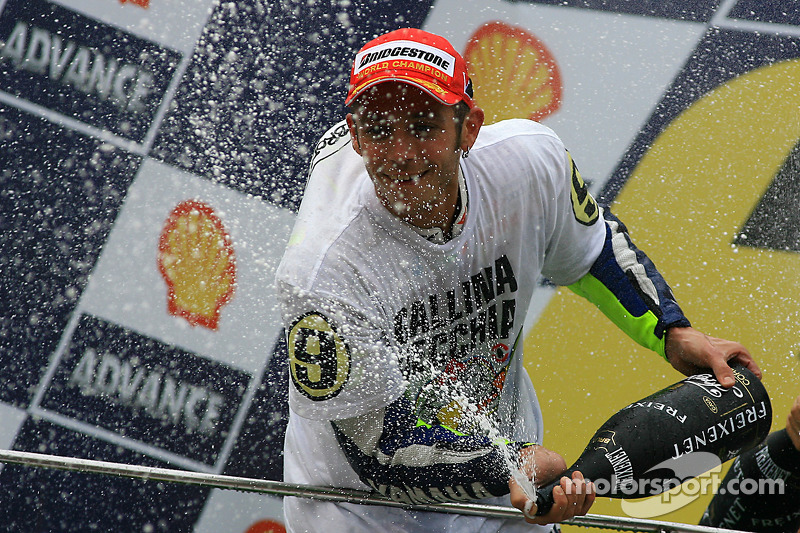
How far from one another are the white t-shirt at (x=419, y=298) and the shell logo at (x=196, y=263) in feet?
1.93

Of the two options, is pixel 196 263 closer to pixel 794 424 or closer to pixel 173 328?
pixel 173 328

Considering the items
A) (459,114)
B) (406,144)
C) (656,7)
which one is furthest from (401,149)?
(656,7)

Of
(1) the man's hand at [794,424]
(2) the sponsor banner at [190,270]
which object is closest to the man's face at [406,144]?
(1) the man's hand at [794,424]

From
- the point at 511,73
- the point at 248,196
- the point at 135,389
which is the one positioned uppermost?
the point at 511,73

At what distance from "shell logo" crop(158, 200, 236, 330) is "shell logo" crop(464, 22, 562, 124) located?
2.35 feet

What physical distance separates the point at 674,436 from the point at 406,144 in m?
0.53

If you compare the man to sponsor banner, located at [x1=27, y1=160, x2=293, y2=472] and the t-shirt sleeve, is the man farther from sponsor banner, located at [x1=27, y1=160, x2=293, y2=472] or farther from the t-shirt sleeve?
sponsor banner, located at [x1=27, y1=160, x2=293, y2=472]

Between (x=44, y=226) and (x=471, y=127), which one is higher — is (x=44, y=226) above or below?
below

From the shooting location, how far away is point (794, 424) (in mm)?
1330

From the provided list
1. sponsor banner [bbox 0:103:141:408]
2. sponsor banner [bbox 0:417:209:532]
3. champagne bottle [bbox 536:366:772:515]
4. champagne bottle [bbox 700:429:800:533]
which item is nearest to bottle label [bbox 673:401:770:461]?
champagne bottle [bbox 536:366:772:515]

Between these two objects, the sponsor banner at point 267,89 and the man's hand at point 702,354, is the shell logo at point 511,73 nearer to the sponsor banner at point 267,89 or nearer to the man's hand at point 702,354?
the sponsor banner at point 267,89

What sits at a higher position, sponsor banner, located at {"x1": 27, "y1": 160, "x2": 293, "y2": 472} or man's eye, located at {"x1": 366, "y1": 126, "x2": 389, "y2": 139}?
man's eye, located at {"x1": 366, "y1": 126, "x2": 389, "y2": 139}

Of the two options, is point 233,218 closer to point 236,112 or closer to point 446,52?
point 236,112

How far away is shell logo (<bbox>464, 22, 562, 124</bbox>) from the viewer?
2.00 m
